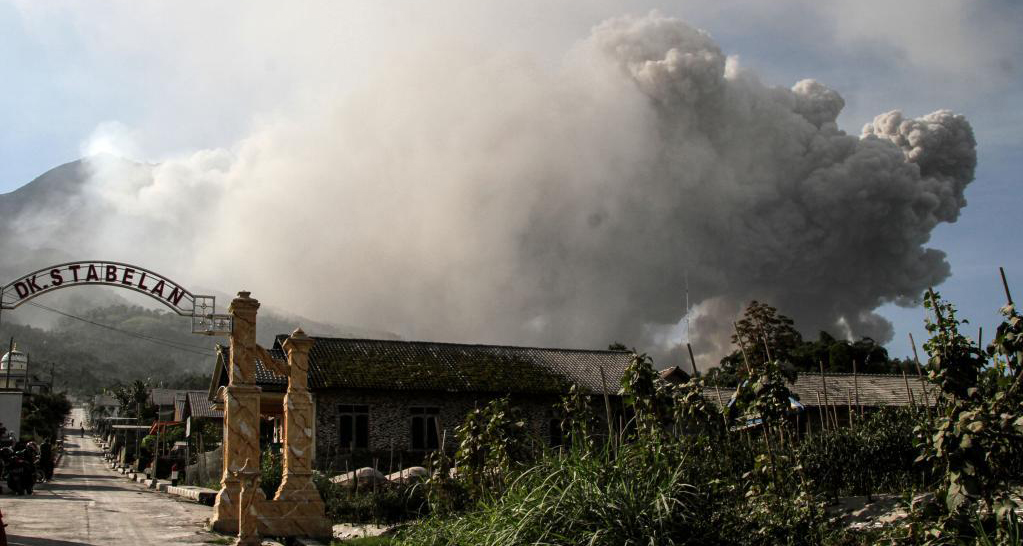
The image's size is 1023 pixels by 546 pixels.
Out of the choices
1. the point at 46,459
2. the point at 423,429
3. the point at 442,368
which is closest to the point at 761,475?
the point at 423,429

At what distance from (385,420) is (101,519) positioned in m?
13.3

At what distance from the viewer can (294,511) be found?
1555 centimetres

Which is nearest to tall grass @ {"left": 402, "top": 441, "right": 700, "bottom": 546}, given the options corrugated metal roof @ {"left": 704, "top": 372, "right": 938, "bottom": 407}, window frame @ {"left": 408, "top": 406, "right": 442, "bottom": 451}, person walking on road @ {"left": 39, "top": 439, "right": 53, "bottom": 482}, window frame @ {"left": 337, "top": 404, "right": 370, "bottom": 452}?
window frame @ {"left": 337, "top": 404, "right": 370, "bottom": 452}

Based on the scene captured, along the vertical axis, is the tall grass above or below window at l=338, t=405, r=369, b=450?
below

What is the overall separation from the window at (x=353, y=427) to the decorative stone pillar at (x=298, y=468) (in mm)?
13323

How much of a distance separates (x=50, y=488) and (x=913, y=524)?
27.8 m

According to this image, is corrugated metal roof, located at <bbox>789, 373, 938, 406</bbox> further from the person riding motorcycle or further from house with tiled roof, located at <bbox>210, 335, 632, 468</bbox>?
the person riding motorcycle

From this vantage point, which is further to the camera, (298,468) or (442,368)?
(442,368)

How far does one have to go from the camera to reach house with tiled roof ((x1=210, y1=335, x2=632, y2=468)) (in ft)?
96.9

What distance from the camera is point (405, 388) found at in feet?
100

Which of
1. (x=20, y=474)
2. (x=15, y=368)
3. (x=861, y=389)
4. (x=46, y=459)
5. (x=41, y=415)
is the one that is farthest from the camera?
(x=41, y=415)

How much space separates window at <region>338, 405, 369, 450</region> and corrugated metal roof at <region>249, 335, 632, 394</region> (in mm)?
827

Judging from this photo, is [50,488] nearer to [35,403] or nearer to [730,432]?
[730,432]

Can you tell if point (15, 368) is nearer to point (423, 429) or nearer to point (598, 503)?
point (423, 429)
